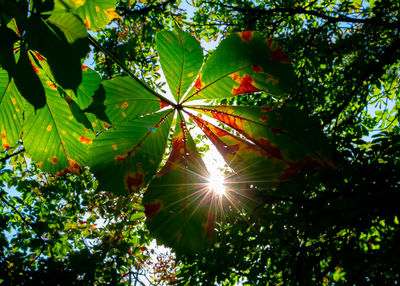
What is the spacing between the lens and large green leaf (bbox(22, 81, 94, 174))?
80 centimetres

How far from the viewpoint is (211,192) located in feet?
2.84

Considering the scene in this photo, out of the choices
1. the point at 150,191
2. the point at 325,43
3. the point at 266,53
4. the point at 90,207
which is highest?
the point at 325,43

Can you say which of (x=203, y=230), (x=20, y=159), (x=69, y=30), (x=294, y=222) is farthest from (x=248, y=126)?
(x=20, y=159)

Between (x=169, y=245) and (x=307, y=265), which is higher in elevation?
(x=307, y=265)

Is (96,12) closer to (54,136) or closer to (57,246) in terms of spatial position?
(54,136)

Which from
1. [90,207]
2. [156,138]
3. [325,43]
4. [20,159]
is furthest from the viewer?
[90,207]

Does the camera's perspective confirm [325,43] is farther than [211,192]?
Yes

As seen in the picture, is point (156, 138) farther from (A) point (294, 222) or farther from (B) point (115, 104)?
(A) point (294, 222)

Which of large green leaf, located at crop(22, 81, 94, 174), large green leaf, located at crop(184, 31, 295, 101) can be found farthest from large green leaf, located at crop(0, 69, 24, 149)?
large green leaf, located at crop(184, 31, 295, 101)

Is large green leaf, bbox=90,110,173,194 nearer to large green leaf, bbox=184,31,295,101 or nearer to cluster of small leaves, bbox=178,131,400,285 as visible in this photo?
large green leaf, bbox=184,31,295,101

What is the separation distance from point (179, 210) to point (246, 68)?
0.53 m

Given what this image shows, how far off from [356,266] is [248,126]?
1.59 m

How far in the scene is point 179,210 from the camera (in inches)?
31.9

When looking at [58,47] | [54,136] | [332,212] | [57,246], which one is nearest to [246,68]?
[58,47]
